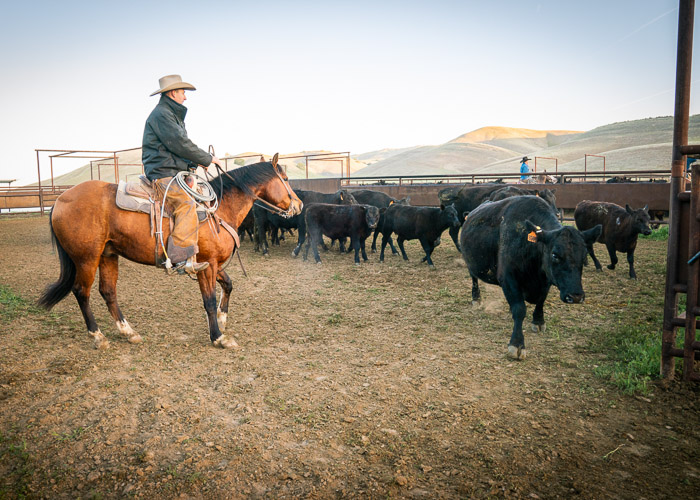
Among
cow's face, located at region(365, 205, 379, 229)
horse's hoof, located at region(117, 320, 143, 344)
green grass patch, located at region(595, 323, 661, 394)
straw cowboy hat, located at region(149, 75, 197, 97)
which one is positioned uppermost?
straw cowboy hat, located at region(149, 75, 197, 97)

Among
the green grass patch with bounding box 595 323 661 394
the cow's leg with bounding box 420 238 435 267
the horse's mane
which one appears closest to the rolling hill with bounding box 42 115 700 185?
the cow's leg with bounding box 420 238 435 267

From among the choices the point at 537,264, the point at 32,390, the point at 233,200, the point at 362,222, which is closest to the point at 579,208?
the point at 362,222

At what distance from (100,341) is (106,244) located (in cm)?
103

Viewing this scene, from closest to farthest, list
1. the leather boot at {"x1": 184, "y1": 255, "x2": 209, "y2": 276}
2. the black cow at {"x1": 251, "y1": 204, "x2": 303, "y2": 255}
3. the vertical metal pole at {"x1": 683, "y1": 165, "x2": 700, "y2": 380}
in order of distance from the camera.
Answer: the vertical metal pole at {"x1": 683, "y1": 165, "x2": 700, "y2": 380} < the leather boot at {"x1": 184, "y1": 255, "x2": 209, "y2": 276} < the black cow at {"x1": 251, "y1": 204, "x2": 303, "y2": 255}

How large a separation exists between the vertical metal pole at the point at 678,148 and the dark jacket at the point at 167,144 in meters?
4.47

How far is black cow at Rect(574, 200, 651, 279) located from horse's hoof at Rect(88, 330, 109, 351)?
7.35 metres

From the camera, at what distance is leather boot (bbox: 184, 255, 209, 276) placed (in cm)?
455

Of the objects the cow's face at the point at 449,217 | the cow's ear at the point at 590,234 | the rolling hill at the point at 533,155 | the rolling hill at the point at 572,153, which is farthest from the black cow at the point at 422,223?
the rolling hill at the point at 533,155

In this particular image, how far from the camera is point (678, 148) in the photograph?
11.6ft

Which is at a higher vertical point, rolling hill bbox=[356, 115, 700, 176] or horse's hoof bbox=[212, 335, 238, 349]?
rolling hill bbox=[356, 115, 700, 176]

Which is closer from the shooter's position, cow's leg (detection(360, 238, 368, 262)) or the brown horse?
the brown horse

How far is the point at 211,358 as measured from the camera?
4.36m

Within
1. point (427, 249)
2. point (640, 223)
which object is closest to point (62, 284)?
point (427, 249)

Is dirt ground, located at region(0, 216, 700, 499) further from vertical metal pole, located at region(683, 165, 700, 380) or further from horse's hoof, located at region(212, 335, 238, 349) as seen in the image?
vertical metal pole, located at region(683, 165, 700, 380)
